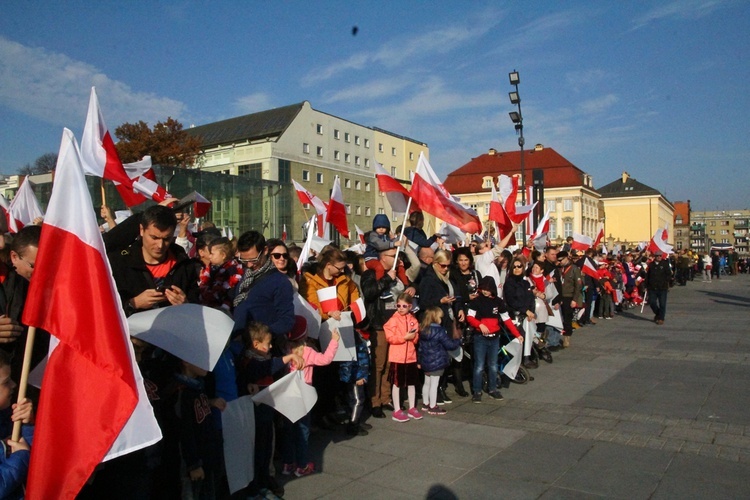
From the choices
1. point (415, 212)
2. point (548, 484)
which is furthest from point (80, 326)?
point (415, 212)

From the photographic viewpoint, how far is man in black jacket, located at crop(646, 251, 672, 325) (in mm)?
15305

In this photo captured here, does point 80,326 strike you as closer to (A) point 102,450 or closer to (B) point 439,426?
(A) point 102,450

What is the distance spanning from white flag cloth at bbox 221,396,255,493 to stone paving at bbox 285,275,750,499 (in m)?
0.72

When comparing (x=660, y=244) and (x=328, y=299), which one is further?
(x=660, y=244)

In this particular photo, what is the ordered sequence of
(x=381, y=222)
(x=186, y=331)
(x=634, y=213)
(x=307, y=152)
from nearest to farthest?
(x=186, y=331) → (x=381, y=222) → (x=307, y=152) → (x=634, y=213)

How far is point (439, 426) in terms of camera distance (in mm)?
6625

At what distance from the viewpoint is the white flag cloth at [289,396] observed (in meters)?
4.62

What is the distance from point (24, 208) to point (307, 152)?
6193cm

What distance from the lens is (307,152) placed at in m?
70.1

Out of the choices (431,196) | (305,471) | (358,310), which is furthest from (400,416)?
(431,196)

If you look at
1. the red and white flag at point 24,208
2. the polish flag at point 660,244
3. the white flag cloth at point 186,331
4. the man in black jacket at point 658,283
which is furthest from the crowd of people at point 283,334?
the polish flag at point 660,244

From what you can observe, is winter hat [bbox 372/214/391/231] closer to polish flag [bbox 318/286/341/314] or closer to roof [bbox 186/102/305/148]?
polish flag [bbox 318/286/341/314]

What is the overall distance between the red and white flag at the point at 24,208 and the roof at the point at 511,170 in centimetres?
8268

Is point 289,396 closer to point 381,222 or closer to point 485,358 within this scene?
point 381,222
